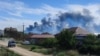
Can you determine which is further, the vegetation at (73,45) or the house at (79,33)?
the house at (79,33)

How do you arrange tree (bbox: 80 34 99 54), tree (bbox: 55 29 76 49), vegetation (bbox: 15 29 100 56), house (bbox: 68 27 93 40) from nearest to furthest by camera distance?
tree (bbox: 80 34 99 54) → vegetation (bbox: 15 29 100 56) → tree (bbox: 55 29 76 49) → house (bbox: 68 27 93 40)

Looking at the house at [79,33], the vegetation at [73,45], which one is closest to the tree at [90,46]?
the vegetation at [73,45]

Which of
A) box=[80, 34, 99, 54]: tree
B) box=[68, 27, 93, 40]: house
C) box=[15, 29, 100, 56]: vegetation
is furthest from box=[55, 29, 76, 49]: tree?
box=[68, 27, 93, 40]: house

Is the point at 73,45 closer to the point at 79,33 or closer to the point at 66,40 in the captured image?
the point at 66,40

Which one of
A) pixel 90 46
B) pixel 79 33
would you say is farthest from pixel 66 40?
pixel 79 33

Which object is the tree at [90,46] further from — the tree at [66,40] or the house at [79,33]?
the house at [79,33]

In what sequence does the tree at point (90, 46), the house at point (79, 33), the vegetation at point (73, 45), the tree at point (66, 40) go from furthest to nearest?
the house at point (79, 33), the tree at point (66, 40), the vegetation at point (73, 45), the tree at point (90, 46)

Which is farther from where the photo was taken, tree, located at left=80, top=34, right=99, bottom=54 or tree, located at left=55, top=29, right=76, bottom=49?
tree, located at left=55, top=29, right=76, bottom=49

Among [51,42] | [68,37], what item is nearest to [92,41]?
[68,37]

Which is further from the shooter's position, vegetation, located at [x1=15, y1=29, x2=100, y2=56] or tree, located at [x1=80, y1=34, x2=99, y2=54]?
vegetation, located at [x1=15, y1=29, x2=100, y2=56]

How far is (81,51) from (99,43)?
335cm

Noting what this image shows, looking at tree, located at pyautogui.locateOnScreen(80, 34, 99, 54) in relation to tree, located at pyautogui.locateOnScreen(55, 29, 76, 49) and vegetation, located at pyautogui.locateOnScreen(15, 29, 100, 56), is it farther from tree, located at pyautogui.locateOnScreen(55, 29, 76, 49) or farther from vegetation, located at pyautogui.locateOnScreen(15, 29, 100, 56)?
tree, located at pyautogui.locateOnScreen(55, 29, 76, 49)

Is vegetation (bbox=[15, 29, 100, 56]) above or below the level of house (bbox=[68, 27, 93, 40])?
below

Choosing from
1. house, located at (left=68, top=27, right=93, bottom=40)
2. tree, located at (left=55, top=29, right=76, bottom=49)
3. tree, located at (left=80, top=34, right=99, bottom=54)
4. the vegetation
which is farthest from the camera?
house, located at (left=68, top=27, right=93, bottom=40)
